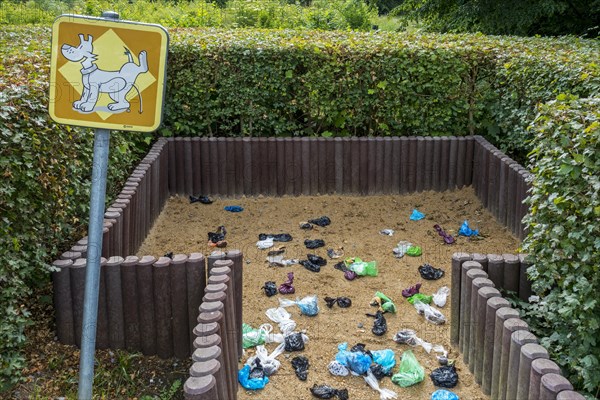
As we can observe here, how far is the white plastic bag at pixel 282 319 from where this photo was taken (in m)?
5.07

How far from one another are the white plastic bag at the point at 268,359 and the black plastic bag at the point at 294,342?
0.04 m

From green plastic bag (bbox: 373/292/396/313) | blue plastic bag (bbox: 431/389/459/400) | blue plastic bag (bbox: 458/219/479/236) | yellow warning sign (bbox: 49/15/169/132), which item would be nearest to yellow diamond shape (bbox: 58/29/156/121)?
yellow warning sign (bbox: 49/15/169/132)

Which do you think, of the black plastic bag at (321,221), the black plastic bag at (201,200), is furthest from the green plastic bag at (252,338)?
the black plastic bag at (201,200)

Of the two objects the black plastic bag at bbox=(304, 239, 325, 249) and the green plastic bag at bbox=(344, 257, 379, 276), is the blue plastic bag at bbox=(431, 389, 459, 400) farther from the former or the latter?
the black plastic bag at bbox=(304, 239, 325, 249)

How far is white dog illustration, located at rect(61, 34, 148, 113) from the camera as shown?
9.03ft

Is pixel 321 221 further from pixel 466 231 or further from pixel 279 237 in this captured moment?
pixel 466 231

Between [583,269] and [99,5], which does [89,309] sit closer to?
[583,269]

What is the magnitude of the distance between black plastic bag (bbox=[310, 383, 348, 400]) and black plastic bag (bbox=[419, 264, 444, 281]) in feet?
6.96

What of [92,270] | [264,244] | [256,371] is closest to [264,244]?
[264,244]

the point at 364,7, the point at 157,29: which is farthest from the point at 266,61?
the point at 364,7

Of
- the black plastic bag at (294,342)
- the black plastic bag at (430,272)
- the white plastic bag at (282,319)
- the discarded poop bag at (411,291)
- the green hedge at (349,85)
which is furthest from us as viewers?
the green hedge at (349,85)

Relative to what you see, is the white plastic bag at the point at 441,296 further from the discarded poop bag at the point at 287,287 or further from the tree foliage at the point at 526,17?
the tree foliage at the point at 526,17

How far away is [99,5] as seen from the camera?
1903 cm

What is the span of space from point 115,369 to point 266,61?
17.0ft
